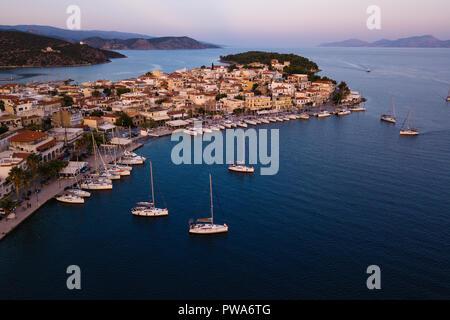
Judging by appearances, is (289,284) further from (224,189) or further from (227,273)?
(224,189)

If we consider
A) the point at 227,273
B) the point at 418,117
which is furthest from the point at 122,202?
the point at 418,117

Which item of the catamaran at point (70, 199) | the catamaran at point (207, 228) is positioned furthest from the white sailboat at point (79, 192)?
the catamaran at point (207, 228)

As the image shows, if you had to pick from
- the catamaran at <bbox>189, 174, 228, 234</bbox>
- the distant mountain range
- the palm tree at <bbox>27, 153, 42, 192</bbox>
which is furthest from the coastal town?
the distant mountain range

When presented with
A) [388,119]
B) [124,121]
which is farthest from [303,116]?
[124,121]

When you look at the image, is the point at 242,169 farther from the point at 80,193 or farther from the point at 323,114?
the point at 323,114

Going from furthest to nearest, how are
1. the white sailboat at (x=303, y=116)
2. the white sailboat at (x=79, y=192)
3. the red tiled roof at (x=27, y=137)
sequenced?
the white sailboat at (x=303, y=116), the red tiled roof at (x=27, y=137), the white sailboat at (x=79, y=192)

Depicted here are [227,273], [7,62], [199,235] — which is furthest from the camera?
[7,62]

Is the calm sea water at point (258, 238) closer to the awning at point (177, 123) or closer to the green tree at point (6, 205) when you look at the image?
the green tree at point (6, 205)
